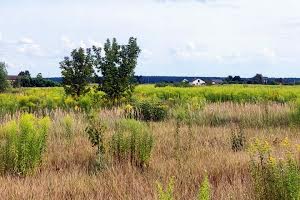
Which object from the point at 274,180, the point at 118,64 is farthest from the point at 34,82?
the point at 274,180

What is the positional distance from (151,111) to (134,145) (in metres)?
8.94

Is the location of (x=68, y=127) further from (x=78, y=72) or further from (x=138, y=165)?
(x=78, y=72)

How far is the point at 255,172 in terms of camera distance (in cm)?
520

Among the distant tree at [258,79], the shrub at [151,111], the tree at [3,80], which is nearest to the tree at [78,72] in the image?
the shrub at [151,111]

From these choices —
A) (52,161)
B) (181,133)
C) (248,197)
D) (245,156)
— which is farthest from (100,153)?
(181,133)

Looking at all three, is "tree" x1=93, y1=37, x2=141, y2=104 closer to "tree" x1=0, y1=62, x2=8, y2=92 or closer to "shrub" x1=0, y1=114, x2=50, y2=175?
"shrub" x1=0, y1=114, x2=50, y2=175

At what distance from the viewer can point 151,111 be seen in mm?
17234

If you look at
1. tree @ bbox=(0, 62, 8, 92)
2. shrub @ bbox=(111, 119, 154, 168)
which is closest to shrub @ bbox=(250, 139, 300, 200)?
shrub @ bbox=(111, 119, 154, 168)

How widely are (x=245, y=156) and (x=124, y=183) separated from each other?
2.59m

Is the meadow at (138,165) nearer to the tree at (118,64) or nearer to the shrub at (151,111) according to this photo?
the shrub at (151,111)

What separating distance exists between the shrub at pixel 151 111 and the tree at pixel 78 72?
8.15m

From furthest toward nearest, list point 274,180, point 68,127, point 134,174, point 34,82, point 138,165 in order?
point 34,82 < point 68,127 < point 138,165 < point 134,174 < point 274,180

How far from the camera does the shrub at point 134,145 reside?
26.0 feet

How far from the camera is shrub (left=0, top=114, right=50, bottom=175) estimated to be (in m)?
7.22
